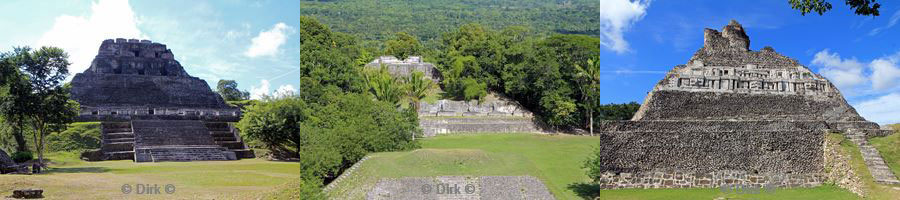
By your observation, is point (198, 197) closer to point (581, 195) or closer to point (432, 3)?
point (581, 195)

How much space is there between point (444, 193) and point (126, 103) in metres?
14.3

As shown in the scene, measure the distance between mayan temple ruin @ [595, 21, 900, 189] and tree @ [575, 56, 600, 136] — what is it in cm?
380

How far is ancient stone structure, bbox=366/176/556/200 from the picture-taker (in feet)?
37.4

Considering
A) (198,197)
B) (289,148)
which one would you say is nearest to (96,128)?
(289,148)

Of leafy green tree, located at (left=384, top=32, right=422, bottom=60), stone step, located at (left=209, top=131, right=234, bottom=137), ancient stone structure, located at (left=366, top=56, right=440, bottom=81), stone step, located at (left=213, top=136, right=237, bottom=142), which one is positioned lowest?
stone step, located at (left=213, top=136, right=237, bottom=142)

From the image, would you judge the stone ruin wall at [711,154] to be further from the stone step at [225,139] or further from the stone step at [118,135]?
the stone step at [118,135]

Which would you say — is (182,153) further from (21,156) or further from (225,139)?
(21,156)

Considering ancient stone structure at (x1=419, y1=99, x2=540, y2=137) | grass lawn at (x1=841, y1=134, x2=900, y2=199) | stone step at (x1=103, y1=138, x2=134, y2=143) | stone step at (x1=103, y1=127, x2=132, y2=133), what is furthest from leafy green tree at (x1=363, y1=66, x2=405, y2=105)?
grass lawn at (x1=841, y1=134, x2=900, y2=199)

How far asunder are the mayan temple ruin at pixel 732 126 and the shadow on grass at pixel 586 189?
1.57ft

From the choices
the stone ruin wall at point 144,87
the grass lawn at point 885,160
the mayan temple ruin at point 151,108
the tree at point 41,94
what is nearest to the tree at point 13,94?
the tree at point 41,94

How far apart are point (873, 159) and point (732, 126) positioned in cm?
273

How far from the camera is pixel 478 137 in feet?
48.9

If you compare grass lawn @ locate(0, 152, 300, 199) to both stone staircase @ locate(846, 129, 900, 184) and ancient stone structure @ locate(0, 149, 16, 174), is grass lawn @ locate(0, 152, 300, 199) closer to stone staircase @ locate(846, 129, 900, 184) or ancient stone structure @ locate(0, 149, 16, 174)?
ancient stone structure @ locate(0, 149, 16, 174)

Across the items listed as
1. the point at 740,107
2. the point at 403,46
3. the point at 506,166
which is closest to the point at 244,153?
the point at 506,166
